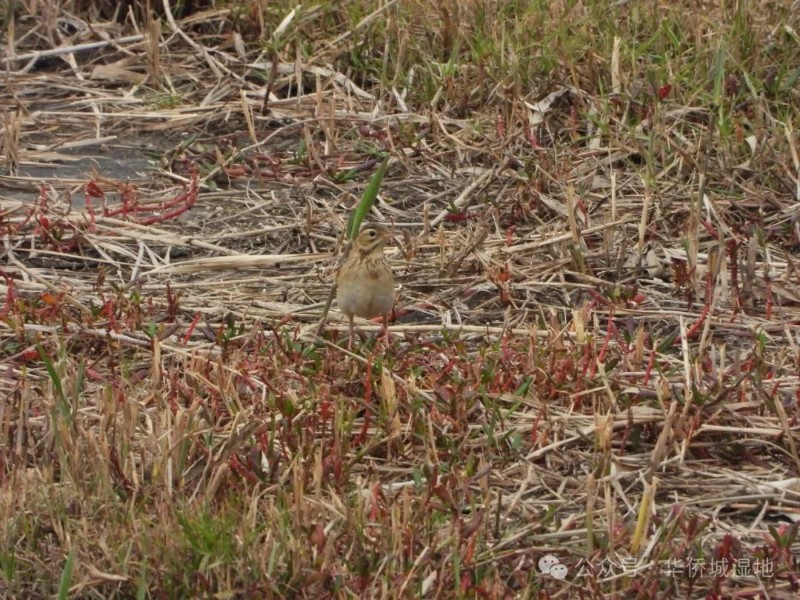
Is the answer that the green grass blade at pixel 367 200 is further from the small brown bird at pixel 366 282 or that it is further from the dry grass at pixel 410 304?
the dry grass at pixel 410 304

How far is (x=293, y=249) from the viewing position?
7.00 m

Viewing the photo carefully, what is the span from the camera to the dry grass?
14.4 feet

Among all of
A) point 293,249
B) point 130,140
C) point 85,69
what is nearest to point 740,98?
point 293,249

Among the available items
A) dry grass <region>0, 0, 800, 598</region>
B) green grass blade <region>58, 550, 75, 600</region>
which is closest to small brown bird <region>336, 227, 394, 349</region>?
dry grass <region>0, 0, 800, 598</region>

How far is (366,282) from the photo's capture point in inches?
225

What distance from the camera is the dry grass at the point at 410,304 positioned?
4.38 metres

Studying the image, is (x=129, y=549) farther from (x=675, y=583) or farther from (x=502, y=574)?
(x=675, y=583)

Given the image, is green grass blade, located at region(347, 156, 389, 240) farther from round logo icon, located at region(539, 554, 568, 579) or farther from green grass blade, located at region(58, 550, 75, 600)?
green grass blade, located at region(58, 550, 75, 600)

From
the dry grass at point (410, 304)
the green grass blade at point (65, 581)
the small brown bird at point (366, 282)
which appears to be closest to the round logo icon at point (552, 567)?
the dry grass at point (410, 304)

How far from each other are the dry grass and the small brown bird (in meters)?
0.16

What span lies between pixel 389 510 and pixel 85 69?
529 centimetres

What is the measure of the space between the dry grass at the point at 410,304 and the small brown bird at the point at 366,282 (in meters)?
0.16

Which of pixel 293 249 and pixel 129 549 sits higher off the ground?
pixel 129 549

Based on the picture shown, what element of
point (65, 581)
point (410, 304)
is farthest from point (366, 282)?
point (65, 581)
